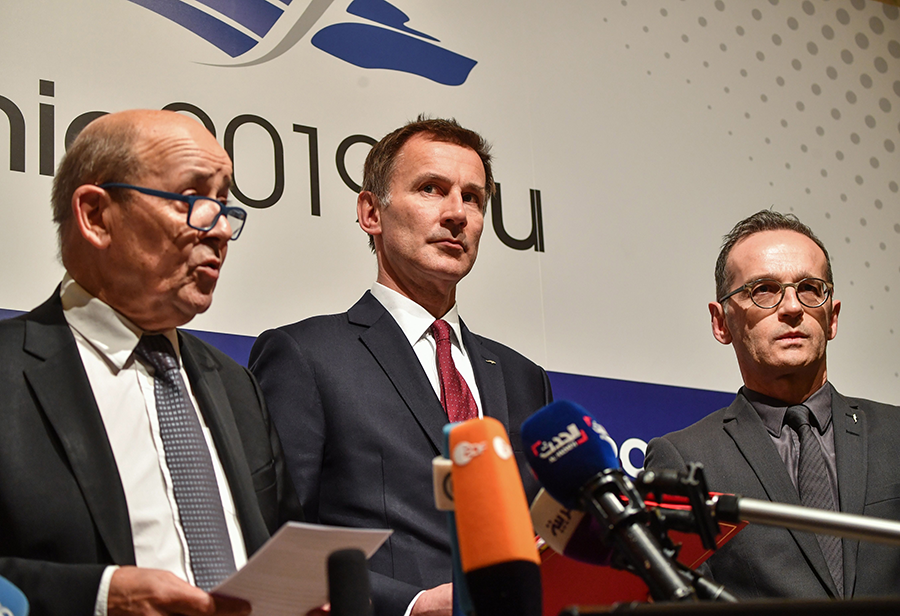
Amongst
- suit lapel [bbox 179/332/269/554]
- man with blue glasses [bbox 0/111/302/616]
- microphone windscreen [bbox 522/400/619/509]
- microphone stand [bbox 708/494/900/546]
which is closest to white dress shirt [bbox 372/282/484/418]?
man with blue glasses [bbox 0/111/302/616]

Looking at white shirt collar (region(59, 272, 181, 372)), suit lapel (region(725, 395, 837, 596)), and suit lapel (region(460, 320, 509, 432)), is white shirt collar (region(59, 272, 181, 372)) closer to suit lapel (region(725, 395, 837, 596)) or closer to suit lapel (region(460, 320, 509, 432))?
suit lapel (region(460, 320, 509, 432))

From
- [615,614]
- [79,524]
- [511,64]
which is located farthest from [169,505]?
[511,64]

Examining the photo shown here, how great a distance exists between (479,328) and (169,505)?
6.91ft

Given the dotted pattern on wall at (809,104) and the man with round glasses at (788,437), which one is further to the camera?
the dotted pattern on wall at (809,104)

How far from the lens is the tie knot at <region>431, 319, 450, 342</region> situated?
9.92 ft

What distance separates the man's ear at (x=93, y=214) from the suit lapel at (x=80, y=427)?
22 centimetres

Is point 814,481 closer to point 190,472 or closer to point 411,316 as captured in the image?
point 411,316

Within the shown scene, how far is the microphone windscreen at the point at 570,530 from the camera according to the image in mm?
1579

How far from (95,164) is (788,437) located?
211cm

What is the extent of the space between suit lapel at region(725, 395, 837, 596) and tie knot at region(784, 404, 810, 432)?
3.1 inches

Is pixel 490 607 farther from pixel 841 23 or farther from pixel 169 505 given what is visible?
pixel 841 23

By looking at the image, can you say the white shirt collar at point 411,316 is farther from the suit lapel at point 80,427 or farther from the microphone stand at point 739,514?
the microphone stand at point 739,514

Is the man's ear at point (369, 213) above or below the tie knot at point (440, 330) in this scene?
above

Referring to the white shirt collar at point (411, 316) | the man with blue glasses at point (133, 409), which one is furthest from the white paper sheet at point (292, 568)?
the white shirt collar at point (411, 316)
